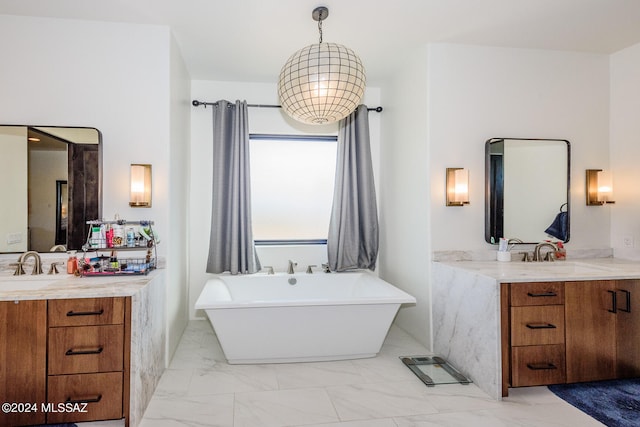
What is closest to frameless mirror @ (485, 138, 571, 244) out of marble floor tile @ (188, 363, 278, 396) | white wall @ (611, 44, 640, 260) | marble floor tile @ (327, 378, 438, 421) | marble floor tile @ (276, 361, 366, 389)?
white wall @ (611, 44, 640, 260)

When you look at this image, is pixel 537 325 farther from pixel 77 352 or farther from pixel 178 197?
pixel 178 197

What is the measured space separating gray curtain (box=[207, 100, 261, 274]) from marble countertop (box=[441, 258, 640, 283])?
1938mm

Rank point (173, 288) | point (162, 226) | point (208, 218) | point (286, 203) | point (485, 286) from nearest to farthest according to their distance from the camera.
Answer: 1. point (485, 286)
2. point (162, 226)
3. point (173, 288)
4. point (208, 218)
5. point (286, 203)

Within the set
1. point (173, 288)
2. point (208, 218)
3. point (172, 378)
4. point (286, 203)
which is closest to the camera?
point (172, 378)

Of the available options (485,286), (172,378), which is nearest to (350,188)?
(485,286)

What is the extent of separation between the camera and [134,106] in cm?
257

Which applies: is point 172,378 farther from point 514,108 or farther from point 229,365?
point 514,108

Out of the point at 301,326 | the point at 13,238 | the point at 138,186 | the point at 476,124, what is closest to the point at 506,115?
the point at 476,124

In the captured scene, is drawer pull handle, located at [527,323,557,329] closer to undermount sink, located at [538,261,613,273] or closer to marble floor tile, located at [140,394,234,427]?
undermount sink, located at [538,261,613,273]

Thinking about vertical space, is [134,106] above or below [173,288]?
above

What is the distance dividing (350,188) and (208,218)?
1.53 m

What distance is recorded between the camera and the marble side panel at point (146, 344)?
1916 mm

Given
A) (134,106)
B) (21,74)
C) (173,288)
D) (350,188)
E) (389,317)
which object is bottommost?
(389,317)

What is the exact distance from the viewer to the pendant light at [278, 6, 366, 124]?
202 centimetres
